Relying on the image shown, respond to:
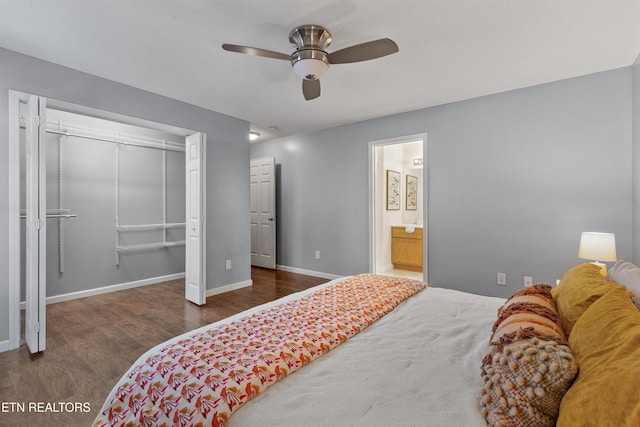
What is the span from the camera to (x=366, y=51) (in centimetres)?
211

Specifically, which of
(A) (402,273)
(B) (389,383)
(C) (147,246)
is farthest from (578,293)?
(C) (147,246)

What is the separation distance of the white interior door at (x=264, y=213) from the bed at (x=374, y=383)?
4.21 metres

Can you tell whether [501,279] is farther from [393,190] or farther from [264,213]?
[264,213]

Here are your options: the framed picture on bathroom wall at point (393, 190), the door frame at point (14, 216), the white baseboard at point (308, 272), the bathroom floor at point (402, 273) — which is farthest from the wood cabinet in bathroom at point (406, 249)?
the door frame at point (14, 216)

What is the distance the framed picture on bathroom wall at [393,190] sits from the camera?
5465 mm

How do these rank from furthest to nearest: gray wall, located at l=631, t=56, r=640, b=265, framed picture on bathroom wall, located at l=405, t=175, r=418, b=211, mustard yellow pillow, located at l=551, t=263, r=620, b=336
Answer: framed picture on bathroom wall, located at l=405, t=175, r=418, b=211, gray wall, located at l=631, t=56, r=640, b=265, mustard yellow pillow, located at l=551, t=263, r=620, b=336

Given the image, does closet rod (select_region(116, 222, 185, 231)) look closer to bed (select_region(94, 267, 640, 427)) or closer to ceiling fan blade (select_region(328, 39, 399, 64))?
bed (select_region(94, 267, 640, 427))

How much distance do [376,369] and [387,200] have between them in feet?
14.7

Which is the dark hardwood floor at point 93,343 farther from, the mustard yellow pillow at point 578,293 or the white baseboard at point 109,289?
the mustard yellow pillow at point 578,293

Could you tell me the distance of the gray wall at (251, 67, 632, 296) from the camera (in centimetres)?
289

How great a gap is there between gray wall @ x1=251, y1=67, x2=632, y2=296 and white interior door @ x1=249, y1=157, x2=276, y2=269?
165cm

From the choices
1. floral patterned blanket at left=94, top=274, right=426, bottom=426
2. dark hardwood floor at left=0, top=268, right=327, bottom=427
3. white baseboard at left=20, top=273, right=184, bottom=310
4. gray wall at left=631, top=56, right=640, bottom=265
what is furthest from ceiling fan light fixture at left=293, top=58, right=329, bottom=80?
white baseboard at left=20, top=273, right=184, bottom=310

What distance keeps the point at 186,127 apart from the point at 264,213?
2.39m

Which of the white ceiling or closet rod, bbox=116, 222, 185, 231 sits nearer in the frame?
the white ceiling
